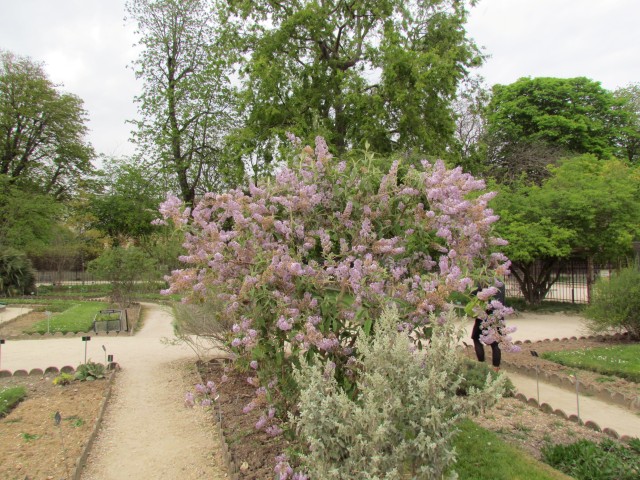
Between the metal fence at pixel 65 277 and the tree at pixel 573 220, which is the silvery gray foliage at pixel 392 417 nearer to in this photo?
the tree at pixel 573 220

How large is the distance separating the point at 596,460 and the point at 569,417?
5.15ft

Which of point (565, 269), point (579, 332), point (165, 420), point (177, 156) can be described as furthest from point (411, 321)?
point (177, 156)

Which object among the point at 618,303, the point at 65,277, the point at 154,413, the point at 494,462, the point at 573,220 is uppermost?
the point at 573,220

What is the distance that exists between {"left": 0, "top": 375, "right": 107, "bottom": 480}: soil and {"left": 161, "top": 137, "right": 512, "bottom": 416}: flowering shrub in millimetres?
2077

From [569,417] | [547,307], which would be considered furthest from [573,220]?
[569,417]

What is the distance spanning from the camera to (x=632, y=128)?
32906 millimetres

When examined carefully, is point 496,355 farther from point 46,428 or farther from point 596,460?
point 46,428

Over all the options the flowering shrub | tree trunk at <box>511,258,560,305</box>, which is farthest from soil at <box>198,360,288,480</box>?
tree trunk at <box>511,258,560,305</box>

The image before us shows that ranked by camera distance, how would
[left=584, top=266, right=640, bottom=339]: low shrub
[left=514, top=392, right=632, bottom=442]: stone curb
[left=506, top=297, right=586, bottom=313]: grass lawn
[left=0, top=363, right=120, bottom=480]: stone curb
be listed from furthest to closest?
1. [left=506, top=297, right=586, bottom=313]: grass lawn
2. [left=584, top=266, right=640, bottom=339]: low shrub
3. [left=514, top=392, right=632, bottom=442]: stone curb
4. [left=0, top=363, right=120, bottom=480]: stone curb

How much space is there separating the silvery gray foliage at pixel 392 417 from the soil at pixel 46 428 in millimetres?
2931

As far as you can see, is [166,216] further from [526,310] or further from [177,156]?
[177,156]

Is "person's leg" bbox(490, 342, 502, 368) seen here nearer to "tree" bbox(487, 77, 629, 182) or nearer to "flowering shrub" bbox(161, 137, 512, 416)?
"flowering shrub" bbox(161, 137, 512, 416)

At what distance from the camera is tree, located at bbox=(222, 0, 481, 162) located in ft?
53.9

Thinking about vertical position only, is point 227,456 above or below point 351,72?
below
